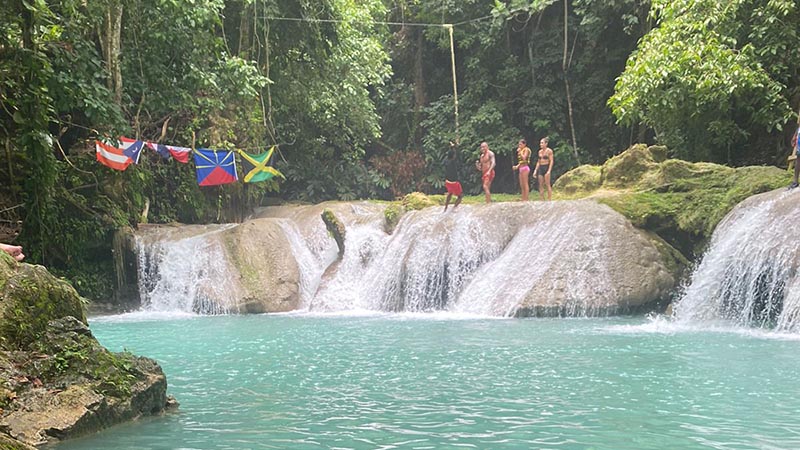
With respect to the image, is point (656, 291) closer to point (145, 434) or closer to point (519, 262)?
point (519, 262)

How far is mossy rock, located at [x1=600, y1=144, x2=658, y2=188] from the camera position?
52.7 ft

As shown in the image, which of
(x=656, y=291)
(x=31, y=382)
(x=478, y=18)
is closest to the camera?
(x=31, y=382)

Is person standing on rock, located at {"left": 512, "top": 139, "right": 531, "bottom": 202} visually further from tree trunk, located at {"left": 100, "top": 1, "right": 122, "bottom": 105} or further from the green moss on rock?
tree trunk, located at {"left": 100, "top": 1, "right": 122, "bottom": 105}

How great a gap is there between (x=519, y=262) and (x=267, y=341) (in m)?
5.25

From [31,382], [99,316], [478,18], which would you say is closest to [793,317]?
[31,382]

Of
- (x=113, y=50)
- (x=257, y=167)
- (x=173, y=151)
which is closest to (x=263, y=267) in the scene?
(x=257, y=167)

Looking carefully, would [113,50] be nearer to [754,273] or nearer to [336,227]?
[336,227]

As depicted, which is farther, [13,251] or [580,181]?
[580,181]

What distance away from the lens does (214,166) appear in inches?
667

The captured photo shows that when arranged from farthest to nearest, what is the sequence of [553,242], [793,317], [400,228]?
[400,228], [553,242], [793,317]

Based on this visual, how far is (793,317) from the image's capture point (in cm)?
977

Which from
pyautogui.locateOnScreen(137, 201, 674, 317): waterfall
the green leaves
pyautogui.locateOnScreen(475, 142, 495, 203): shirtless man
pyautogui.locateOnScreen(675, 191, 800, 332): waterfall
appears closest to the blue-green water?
pyautogui.locateOnScreen(675, 191, 800, 332): waterfall

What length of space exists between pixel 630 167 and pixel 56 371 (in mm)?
13489

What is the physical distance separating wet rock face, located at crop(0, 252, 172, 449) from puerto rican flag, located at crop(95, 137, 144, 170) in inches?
352
